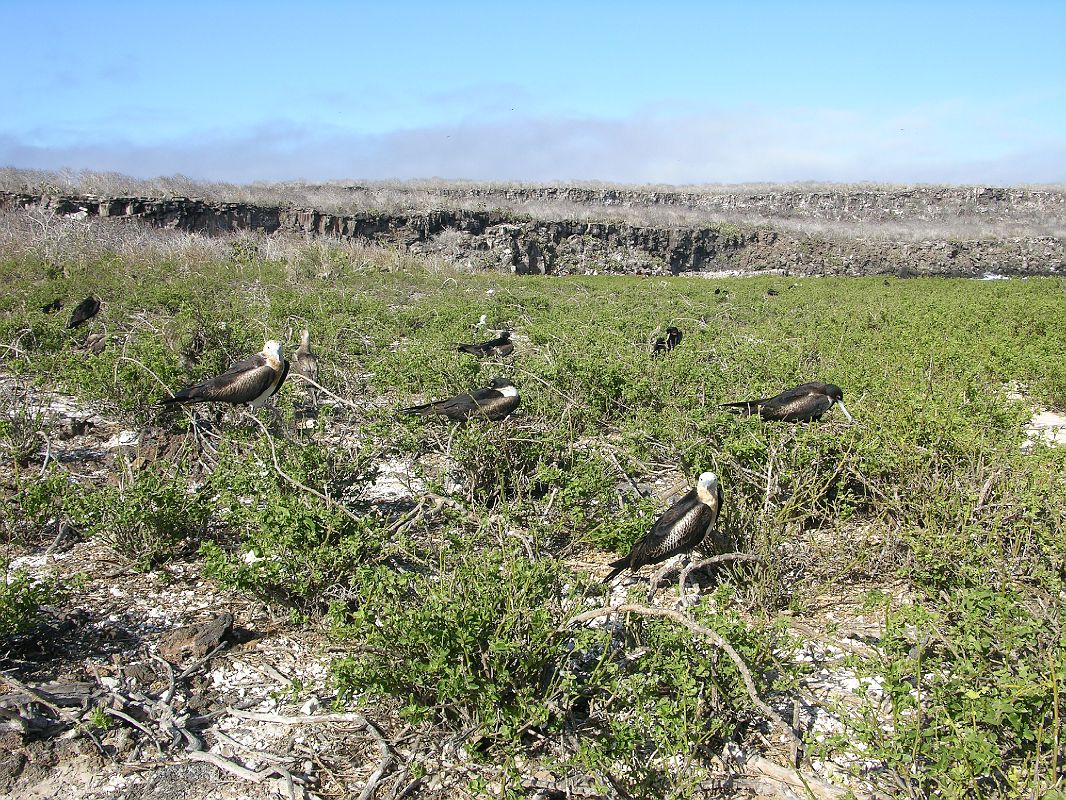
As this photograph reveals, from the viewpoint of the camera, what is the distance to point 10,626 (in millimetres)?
2445

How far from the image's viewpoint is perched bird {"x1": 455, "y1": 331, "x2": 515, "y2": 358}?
635 centimetres

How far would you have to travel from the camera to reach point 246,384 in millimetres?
4418

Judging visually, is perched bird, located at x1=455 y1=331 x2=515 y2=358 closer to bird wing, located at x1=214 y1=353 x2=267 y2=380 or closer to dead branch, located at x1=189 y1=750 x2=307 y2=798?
bird wing, located at x1=214 y1=353 x2=267 y2=380

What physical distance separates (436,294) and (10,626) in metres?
8.98

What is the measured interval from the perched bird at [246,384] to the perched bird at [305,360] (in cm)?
113

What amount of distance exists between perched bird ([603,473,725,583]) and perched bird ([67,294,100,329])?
6583 mm

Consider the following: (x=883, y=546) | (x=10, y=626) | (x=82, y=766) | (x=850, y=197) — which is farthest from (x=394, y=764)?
(x=850, y=197)

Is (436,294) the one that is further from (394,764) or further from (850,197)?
(850,197)

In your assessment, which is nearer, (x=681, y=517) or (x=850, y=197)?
(x=681, y=517)

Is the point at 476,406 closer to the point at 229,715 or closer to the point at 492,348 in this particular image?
the point at 229,715

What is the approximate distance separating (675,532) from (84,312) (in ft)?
22.6

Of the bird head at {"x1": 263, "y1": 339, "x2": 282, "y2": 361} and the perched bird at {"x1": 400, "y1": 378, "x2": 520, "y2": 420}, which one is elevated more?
the bird head at {"x1": 263, "y1": 339, "x2": 282, "y2": 361}

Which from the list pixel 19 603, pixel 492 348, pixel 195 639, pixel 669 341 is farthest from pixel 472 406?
pixel 669 341

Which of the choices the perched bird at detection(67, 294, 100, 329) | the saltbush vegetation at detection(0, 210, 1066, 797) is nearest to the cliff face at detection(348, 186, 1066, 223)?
the perched bird at detection(67, 294, 100, 329)
